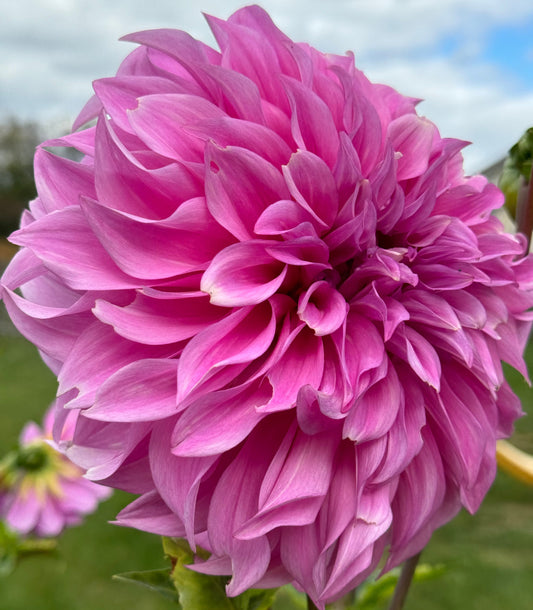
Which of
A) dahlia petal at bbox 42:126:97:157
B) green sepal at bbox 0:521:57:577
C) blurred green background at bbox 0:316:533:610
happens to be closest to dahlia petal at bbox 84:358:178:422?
dahlia petal at bbox 42:126:97:157

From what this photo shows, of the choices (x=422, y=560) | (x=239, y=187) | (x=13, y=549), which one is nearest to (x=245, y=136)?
(x=239, y=187)

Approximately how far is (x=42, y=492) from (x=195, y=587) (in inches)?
24.5

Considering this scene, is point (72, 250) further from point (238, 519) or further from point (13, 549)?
point (13, 549)

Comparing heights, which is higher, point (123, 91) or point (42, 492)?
point (123, 91)

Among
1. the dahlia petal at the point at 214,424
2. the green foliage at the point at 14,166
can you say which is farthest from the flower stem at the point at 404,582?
the green foliage at the point at 14,166

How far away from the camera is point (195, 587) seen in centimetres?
40

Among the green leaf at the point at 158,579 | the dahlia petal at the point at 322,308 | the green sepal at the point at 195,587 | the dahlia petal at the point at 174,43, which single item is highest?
the dahlia petal at the point at 174,43

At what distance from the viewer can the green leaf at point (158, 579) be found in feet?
1.36

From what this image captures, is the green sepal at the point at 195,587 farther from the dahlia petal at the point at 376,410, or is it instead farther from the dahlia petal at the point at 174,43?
the dahlia petal at the point at 174,43

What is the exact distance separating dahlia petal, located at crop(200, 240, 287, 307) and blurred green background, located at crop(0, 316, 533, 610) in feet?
4.32

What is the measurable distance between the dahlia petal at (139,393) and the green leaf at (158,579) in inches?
6.9

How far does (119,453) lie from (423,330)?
149mm

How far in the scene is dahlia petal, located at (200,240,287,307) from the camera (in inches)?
11.3

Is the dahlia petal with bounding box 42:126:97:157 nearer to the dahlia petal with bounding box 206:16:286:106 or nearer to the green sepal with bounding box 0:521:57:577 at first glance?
the dahlia petal with bounding box 206:16:286:106
